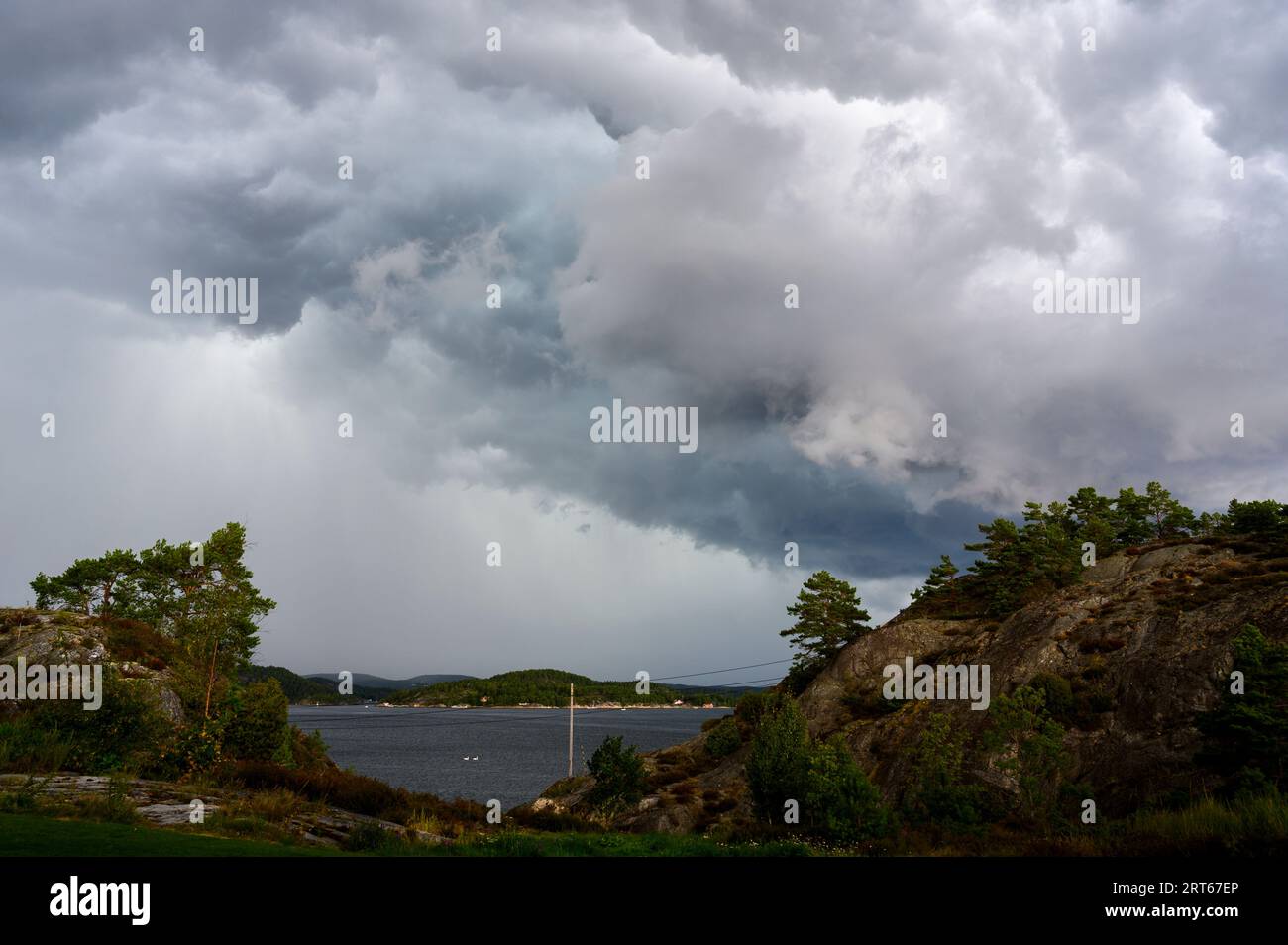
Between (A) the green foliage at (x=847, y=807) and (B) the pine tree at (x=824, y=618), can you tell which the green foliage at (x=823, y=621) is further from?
(A) the green foliage at (x=847, y=807)

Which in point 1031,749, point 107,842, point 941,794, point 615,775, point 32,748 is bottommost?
point 615,775

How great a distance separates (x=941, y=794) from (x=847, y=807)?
5797 millimetres

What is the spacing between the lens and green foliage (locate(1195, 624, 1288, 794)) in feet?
82.9

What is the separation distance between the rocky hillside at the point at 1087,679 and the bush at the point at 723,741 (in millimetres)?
668

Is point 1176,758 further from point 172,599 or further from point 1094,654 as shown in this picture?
point 172,599

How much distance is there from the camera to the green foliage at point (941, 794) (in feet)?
78.7

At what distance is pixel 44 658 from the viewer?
33094 millimetres

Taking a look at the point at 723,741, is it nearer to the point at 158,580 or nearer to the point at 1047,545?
the point at 1047,545

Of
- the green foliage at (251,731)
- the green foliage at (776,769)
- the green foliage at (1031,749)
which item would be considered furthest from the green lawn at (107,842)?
the green foliage at (776,769)

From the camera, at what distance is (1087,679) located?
147 ft

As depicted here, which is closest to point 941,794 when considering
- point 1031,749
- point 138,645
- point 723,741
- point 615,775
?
point 1031,749

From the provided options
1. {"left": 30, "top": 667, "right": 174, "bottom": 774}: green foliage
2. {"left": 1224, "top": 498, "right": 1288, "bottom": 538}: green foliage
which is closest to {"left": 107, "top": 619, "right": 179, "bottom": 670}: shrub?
{"left": 30, "top": 667, "right": 174, "bottom": 774}: green foliage
